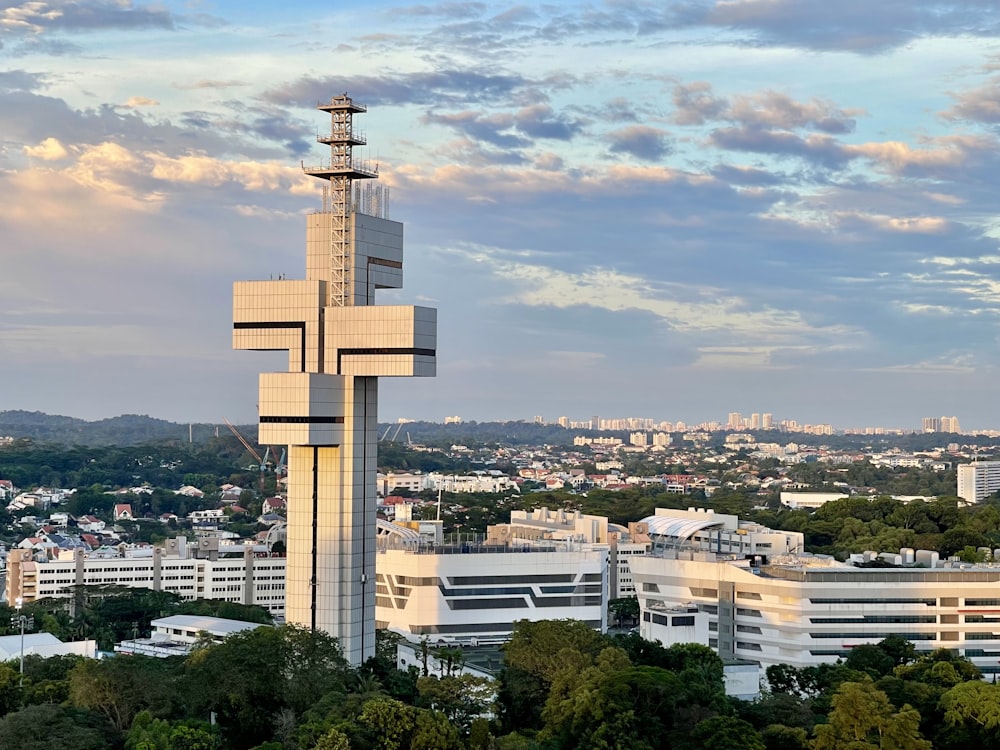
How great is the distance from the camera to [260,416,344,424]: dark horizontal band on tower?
59500mm

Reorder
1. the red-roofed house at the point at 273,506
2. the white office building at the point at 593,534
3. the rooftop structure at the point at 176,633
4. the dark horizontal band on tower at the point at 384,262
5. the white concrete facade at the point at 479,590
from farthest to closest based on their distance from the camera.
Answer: the red-roofed house at the point at 273,506 < the white office building at the point at 593,534 < the white concrete facade at the point at 479,590 < the rooftop structure at the point at 176,633 < the dark horizontal band on tower at the point at 384,262

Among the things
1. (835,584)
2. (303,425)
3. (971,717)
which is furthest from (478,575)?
(971,717)

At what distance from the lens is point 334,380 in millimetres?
60500

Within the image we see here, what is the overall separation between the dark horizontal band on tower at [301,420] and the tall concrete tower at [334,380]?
42 mm

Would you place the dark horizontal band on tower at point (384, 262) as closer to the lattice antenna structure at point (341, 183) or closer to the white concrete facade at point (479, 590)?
the lattice antenna structure at point (341, 183)

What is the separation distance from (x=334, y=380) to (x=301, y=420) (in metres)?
2.31

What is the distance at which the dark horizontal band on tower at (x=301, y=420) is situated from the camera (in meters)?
59.5

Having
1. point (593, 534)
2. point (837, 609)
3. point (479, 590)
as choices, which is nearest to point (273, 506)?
point (593, 534)

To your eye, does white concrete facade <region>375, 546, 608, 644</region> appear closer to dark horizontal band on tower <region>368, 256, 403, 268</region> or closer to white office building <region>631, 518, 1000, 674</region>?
white office building <region>631, 518, 1000, 674</region>

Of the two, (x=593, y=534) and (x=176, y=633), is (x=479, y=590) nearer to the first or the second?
(x=176, y=633)

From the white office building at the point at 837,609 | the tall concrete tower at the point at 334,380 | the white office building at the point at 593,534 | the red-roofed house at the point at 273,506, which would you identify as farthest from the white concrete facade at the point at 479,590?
the red-roofed house at the point at 273,506

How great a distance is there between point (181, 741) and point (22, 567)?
7478 centimetres

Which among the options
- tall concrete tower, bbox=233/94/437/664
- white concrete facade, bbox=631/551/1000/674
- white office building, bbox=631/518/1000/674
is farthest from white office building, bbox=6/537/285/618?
tall concrete tower, bbox=233/94/437/664

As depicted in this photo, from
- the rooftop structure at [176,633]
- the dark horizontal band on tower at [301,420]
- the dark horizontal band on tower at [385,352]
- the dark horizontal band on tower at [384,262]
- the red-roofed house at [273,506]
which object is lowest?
the rooftop structure at [176,633]
